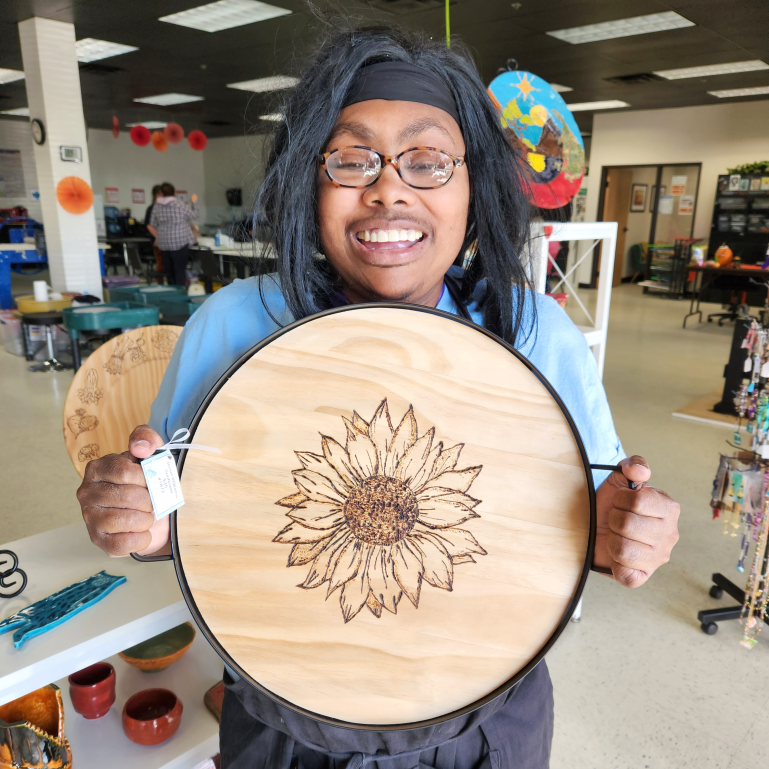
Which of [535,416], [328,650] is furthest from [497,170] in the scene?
[328,650]

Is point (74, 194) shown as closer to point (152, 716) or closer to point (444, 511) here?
point (152, 716)

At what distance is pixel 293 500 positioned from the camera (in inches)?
30.8

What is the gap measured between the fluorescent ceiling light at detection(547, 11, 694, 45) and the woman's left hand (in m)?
6.72

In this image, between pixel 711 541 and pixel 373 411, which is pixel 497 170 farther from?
pixel 711 541

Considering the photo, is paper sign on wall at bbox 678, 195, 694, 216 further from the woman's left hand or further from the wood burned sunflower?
the wood burned sunflower

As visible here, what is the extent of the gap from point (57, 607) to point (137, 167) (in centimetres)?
1715

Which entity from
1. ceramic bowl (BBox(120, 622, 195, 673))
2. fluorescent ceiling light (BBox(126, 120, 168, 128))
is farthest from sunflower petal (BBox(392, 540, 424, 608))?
fluorescent ceiling light (BBox(126, 120, 168, 128))

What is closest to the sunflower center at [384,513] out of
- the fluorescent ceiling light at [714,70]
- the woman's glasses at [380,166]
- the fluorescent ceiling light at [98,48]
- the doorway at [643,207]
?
the woman's glasses at [380,166]

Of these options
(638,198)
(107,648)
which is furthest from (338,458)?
(638,198)

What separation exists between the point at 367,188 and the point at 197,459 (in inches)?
17.2

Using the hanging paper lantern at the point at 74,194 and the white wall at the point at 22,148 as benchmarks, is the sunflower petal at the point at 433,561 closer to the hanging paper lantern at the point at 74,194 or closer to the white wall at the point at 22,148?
the hanging paper lantern at the point at 74,194

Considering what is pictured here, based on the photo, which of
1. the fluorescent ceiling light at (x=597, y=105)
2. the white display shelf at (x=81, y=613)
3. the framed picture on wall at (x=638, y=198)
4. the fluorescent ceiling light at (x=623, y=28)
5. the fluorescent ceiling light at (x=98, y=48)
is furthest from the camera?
the framed picture on wall at (x=638, y=198)

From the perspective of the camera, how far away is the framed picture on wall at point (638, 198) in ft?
43.8

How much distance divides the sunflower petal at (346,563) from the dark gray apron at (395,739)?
0.74 ft
